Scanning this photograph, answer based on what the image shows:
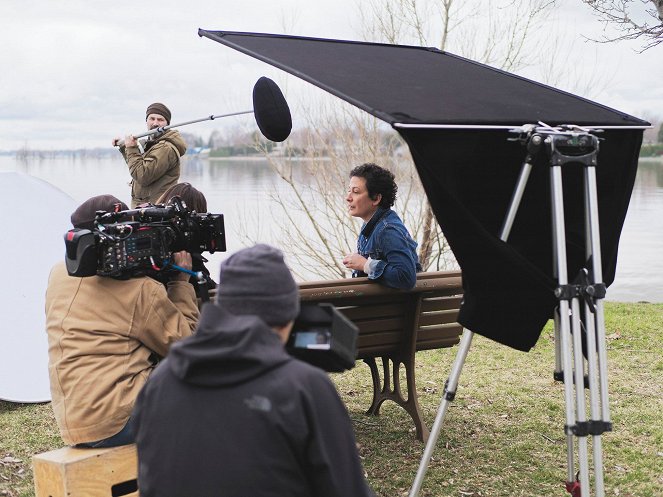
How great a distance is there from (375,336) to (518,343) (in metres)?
1.27

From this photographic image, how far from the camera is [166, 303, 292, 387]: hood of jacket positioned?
1900mm

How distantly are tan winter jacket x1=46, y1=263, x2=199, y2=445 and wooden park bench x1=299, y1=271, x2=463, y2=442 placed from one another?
1065mm

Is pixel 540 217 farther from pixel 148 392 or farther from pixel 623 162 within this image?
pixel 148 392

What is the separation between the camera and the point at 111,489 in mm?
3543

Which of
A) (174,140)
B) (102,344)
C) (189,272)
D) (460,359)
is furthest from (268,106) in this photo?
(174,140)

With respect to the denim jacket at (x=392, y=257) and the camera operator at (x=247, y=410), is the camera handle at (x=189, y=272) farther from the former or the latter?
the camera operator at (x=247, y=410)

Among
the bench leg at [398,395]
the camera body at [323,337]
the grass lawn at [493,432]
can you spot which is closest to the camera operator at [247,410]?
the camera body at [323,337]

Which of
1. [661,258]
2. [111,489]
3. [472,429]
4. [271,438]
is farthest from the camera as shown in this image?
[661,258]

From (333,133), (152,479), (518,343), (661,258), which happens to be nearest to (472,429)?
(518,343)

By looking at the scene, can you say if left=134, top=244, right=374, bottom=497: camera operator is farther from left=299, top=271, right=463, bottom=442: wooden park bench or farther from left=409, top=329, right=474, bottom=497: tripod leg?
left=299, top=271, right=463, bottom=442: wooden park bench

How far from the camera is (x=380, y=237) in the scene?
15.3 ft

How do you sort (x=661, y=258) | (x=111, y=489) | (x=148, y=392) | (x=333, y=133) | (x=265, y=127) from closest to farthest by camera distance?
(x=148, y=392) < (x=111, y=489) < (x=265, y=127) < (x=333, y=133) < (x=661, y=258)

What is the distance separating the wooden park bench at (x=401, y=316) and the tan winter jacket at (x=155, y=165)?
2321 mm

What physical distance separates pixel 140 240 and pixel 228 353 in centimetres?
177
